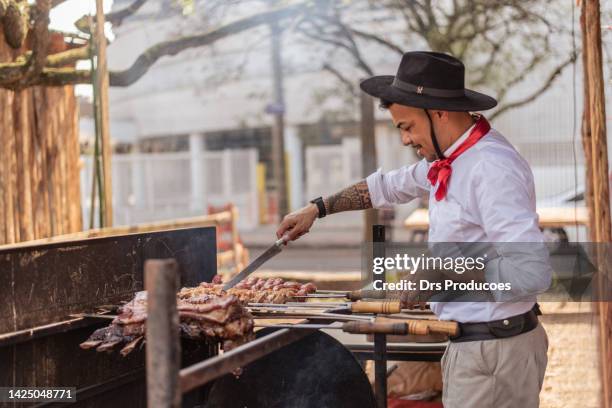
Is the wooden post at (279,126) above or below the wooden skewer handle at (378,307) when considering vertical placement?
above

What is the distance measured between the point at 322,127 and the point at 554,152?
48.8ft

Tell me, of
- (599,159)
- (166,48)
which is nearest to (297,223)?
(599,159)

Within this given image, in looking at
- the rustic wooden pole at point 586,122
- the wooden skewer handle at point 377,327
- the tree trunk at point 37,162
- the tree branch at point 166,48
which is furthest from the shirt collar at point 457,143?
the tree branch at point 166,48

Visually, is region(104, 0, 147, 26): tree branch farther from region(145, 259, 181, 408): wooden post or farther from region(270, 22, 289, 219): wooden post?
region(270, 22, 289, 219): wooden post

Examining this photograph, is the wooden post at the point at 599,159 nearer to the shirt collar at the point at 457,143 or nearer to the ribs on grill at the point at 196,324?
the shirt collar at the point at 457,143

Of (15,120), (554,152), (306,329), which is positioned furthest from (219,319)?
(554,152)

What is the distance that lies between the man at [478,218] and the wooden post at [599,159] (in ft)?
5.50

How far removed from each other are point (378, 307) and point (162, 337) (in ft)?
3.99

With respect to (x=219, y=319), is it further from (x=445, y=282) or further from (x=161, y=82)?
(x=161, y=82)

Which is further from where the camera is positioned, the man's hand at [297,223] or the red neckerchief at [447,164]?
the man's hand at [297,223]

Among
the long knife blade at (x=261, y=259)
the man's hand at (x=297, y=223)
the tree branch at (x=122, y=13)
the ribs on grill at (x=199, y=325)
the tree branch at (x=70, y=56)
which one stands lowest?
the ribs on grill at (x=199, y=325)

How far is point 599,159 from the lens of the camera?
463cm

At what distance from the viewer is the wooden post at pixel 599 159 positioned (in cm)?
455

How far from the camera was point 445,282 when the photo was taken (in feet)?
9.95
